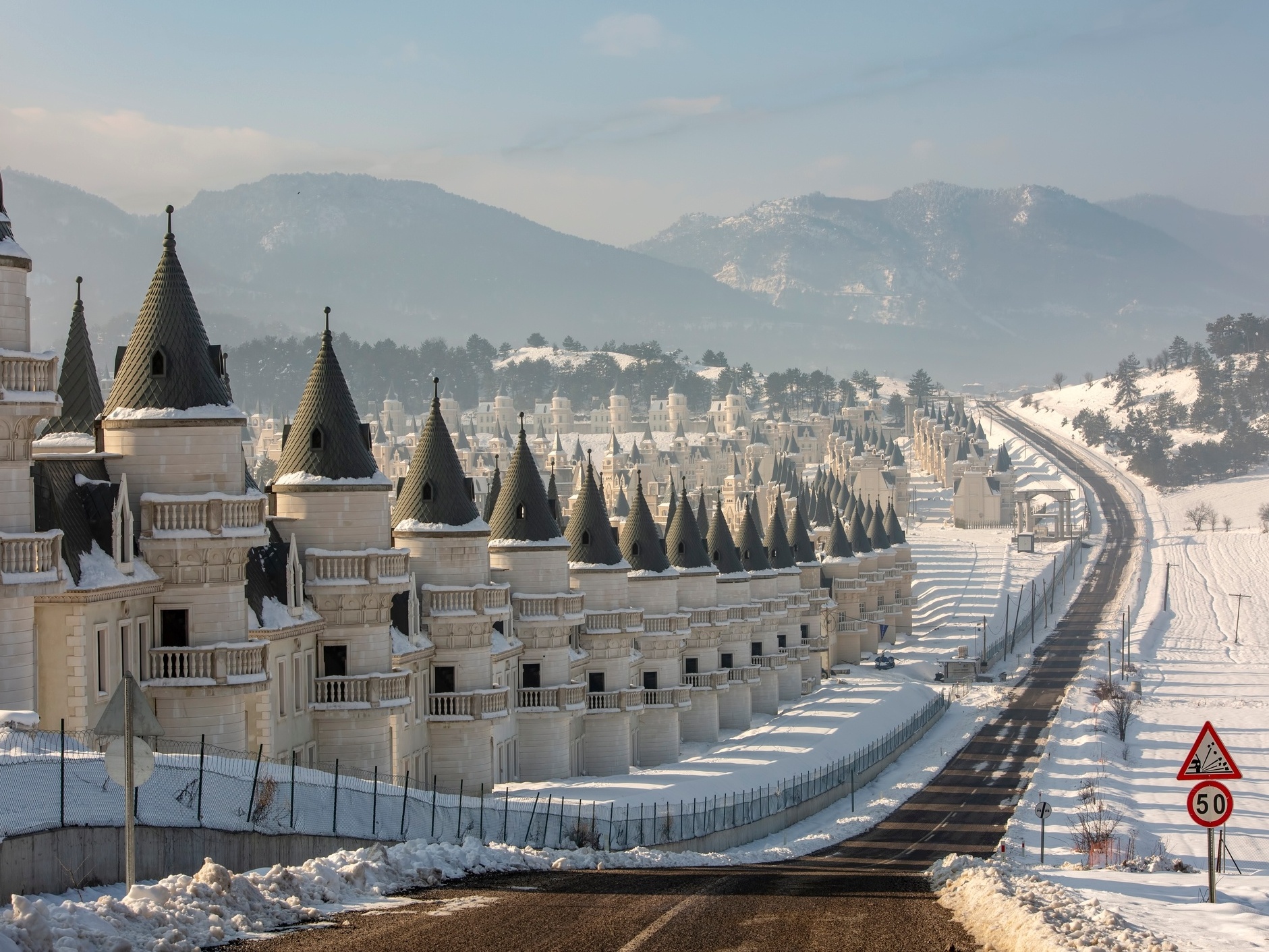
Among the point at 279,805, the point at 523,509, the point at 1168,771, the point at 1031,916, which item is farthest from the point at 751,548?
the point at 1031,916

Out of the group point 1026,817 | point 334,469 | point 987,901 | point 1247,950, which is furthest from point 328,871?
point 1026,817

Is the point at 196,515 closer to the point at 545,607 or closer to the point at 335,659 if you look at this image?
the point at 335,659

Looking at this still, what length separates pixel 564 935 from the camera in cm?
2206

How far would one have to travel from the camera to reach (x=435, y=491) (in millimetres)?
54031

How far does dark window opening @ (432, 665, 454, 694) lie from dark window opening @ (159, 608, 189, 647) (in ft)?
49.2

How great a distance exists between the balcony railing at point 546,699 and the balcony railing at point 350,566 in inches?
597

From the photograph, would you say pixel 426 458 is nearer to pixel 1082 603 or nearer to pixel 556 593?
pixel 556 593

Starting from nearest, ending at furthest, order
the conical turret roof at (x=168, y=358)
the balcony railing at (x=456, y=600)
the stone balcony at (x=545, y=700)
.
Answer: the conical turret roof at (x=168, y=358), the balcony railing at (x=456, y=600), the stone balcony at (x=545, y=700)

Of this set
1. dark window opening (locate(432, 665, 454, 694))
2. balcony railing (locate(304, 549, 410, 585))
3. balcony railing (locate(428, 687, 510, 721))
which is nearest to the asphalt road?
balcony railing (locate(304, 549, 410, 585))

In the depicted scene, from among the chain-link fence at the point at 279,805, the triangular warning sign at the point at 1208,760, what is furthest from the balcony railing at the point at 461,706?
the triangular warning sign at the point at 1208,760

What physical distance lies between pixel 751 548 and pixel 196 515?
56.1 metres

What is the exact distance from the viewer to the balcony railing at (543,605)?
61.8m

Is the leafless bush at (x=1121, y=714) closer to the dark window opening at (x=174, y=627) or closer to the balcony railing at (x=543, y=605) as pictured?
the balcony railing at (x=543, y=605)

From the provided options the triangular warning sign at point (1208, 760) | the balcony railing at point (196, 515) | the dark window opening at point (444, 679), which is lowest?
the dark window opening at point (444, 679)
